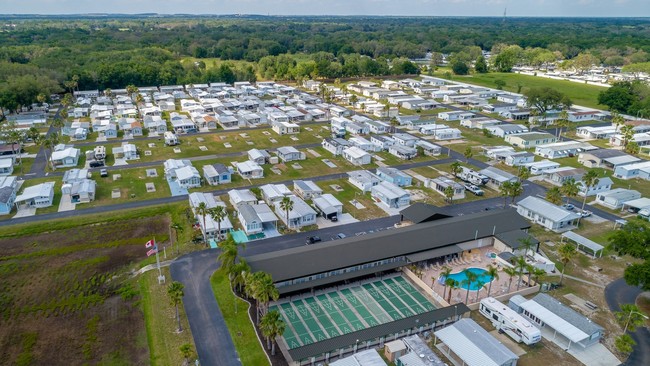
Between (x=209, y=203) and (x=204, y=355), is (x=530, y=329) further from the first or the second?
(x=209, y=203)

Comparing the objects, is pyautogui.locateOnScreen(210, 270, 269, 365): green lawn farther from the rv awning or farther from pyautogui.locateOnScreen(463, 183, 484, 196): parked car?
pyautogui.locateOnScreen(463, 183, 484, 196): parked car

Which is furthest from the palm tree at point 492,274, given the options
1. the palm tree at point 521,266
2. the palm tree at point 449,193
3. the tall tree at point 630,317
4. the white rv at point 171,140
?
the white rv at point 171,140

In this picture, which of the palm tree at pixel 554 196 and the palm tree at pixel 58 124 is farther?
the palm tree at pixel 58 124

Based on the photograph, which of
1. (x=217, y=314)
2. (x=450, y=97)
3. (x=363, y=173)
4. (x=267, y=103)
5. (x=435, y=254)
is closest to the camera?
(x=217, y=314)

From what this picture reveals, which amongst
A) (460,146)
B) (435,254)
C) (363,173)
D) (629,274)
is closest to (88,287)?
(435,254)

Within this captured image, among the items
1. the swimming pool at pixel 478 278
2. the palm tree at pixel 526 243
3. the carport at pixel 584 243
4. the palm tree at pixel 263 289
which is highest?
the palm tree at pixel 263 289

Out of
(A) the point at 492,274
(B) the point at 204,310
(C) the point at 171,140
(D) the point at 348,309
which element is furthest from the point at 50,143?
(A) the point at 492,274

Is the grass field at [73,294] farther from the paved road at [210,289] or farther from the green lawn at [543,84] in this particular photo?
the green lawn at [543,84]
